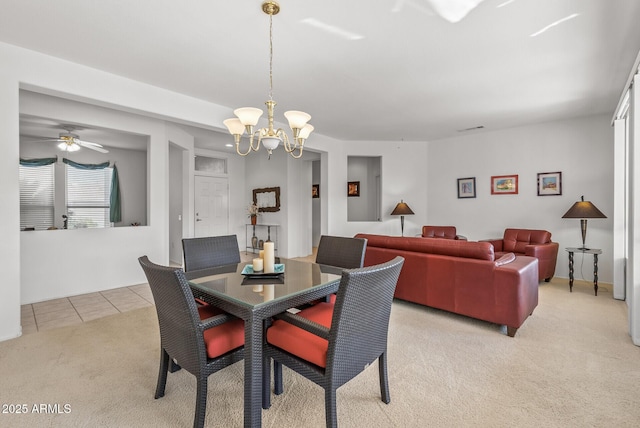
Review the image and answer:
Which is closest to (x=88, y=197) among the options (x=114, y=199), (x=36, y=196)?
(x=114, y=199)

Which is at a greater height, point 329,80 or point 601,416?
point 329,80

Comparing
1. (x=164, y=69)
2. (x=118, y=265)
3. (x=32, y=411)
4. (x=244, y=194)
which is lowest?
(x=32, y=411)

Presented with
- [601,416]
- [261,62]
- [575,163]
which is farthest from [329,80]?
[575,163]

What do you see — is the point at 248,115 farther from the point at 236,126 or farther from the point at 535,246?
the point at 535,246

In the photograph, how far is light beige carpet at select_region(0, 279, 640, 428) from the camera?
5.51ft

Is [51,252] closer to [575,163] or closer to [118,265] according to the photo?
[118,265]

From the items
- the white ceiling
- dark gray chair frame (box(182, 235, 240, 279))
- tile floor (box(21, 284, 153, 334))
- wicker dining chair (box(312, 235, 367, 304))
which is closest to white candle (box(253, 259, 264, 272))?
dark gray chair frame (box(182, 235, 240, 279))

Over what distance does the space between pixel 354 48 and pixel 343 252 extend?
1.77 metres

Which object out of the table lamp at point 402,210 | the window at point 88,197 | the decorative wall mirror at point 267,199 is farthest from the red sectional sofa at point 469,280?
the window at point 88,197

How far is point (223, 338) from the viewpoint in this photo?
1649 mm

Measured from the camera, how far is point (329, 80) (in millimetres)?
3307

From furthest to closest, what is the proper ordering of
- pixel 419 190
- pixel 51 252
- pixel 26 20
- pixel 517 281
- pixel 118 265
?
1. pixel 419 190
2. pixel 118 265
3. pixel 51 252
4. pixel 517 281
5. pixel 26 20

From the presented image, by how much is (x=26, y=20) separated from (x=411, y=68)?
316 centimetres

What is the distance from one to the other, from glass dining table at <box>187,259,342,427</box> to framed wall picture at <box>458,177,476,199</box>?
460 centimetres
